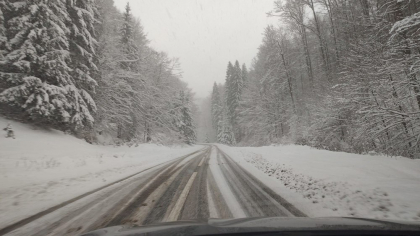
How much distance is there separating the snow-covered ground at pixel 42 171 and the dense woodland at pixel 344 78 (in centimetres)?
972

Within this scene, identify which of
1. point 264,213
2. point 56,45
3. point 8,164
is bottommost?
point 264,213

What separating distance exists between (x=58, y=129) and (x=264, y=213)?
1342 cm

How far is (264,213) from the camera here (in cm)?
361

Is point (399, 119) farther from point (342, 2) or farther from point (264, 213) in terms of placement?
point (342, 2)

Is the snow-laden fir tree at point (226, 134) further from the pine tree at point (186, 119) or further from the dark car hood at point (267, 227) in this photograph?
the dark car hood at point (267, 227)

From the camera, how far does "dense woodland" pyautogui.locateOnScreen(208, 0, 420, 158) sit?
7.06 m

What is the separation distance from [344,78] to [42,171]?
1402 cm

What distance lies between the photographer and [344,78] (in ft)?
35.7

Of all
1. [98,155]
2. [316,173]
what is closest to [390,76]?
[316,173]

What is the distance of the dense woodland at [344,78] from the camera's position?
706 cm

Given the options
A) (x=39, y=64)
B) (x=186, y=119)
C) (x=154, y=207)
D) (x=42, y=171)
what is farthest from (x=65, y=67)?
(x=186, y=119)

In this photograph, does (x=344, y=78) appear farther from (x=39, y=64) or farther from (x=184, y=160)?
(x=39, y=64)

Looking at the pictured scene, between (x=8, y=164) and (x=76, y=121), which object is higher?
(x=76, y=121)

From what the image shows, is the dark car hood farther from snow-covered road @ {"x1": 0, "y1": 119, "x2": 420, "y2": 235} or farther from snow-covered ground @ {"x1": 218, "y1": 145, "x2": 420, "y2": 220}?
A: snow-covered ground @ {"x1": 218, "y1": 145, "x2": 420, "y2": 220}
